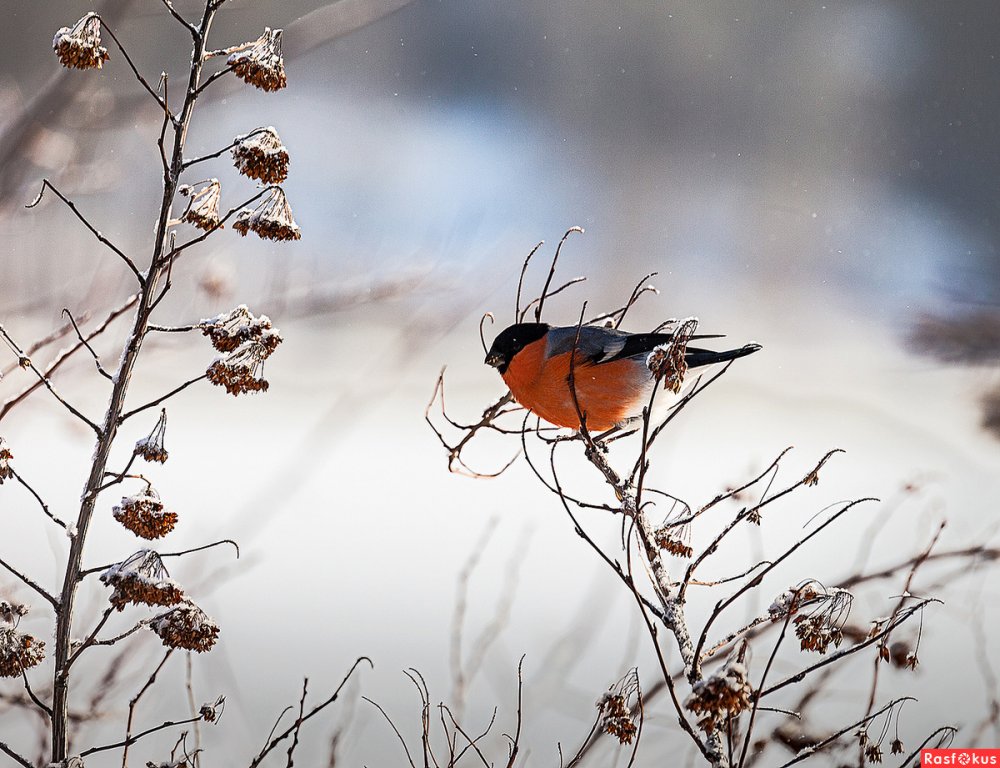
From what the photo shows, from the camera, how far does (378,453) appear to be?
1.29 m

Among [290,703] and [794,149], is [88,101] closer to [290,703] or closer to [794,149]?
[290,703]

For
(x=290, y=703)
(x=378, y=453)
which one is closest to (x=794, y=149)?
(x=378, y=453)

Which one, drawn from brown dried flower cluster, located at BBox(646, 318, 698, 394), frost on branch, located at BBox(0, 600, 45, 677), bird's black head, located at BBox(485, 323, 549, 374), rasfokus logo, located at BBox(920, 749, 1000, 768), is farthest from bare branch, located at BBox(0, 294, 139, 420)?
rasfokus logo, located at BBox(920, 749, 1000, 768)

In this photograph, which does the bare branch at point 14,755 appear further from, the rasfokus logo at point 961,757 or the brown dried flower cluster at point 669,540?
the rasfokus logo at point 961,757

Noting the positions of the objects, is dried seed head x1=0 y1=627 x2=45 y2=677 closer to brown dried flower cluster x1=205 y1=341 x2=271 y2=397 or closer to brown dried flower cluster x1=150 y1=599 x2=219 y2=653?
brown dried flower cluster x1=150 y1=599 x2=219 y2=653

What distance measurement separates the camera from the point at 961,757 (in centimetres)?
117

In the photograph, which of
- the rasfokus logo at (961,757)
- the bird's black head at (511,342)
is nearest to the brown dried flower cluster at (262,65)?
the bird's black head at (511,342)

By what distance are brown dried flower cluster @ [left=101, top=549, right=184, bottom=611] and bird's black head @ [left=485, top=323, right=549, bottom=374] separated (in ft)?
1.23

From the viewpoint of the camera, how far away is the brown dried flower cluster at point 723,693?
20.7 inches

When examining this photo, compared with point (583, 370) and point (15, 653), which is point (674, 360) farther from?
point (15, 653)

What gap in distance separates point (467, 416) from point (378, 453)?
149mm

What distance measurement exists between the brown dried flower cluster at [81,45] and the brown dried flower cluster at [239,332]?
0.21 m

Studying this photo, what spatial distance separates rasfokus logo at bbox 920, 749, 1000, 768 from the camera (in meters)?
1.13

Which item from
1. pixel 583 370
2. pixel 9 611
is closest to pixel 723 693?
→ pixel 583 370
